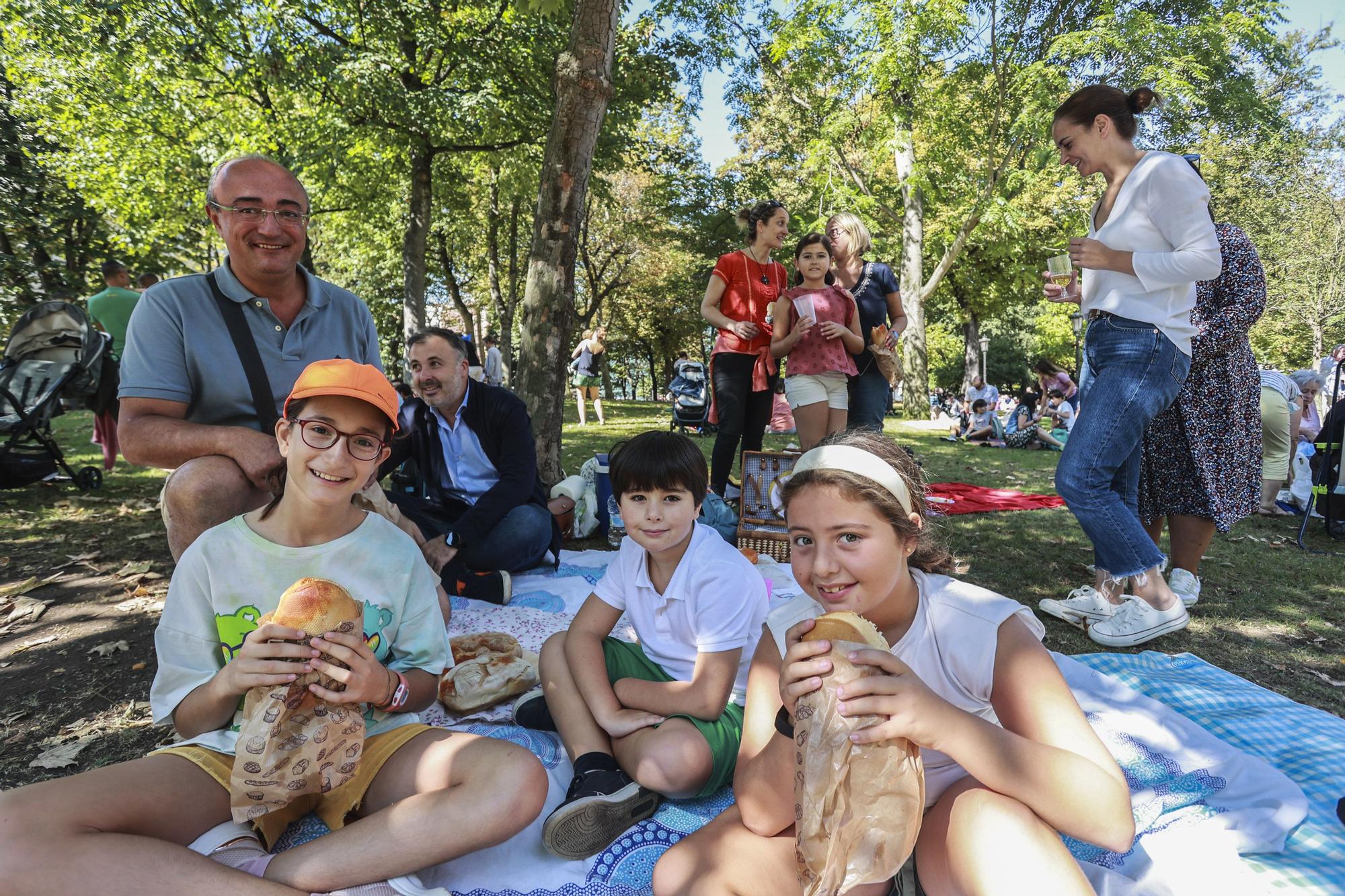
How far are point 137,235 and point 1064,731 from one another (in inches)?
865

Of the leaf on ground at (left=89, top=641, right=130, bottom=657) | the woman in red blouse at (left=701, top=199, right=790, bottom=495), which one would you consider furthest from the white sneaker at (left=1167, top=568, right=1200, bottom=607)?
the leaf on ground at (left=89, top=641, right=130, bottom=657)

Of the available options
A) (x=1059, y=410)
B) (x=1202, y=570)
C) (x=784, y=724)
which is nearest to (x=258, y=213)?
(x=784, y=724)

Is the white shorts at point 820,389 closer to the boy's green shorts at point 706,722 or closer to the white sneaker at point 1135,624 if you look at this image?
the white sneaker at point 1135,624

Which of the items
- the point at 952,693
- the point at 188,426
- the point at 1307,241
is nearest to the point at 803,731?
the point at 952,693

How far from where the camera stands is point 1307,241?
25.9 metres

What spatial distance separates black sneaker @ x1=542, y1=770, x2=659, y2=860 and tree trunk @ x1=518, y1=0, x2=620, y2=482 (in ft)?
12.8

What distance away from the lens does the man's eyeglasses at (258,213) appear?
2.91 m

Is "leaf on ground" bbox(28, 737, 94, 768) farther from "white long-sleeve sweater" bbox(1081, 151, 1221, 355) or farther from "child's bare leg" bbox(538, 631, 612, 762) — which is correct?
"white long-sleeve sweater" bbox(1081, 151, 1221, 355)

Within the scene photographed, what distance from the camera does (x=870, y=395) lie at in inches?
223

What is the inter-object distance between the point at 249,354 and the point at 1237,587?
18.9 ft

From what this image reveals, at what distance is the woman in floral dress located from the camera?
3.70m

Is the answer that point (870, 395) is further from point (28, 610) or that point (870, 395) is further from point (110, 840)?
point (28, 610)

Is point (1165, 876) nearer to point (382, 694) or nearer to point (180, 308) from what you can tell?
point (382, 694)

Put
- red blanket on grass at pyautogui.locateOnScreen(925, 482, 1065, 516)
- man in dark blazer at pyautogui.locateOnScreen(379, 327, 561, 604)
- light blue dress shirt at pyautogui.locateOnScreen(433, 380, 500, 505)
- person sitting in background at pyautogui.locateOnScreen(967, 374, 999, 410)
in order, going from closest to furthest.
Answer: man in dark blazer at pyautogui.locateOnScreen(379, 327, 561, 604), light blue dress shirt at pyautogui.locateOnScreen(433, 380, 500, 505), red blanket on grass at pyautogui.locateOnScreen(925, 482, 1065, 516), person sitting in background at pyautogui.locateOnScreen(967, 374, 999, 410)
